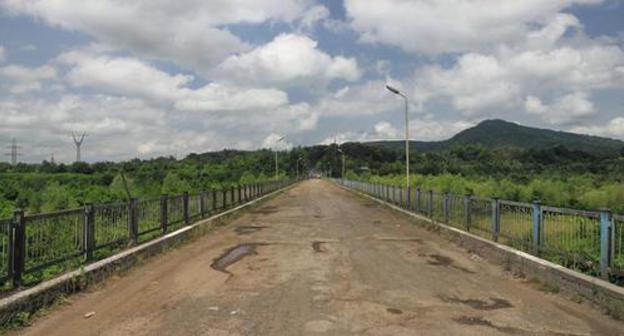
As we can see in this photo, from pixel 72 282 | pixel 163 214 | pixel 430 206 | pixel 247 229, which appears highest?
pixel 163 214

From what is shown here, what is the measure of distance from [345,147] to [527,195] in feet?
338

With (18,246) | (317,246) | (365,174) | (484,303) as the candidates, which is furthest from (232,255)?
(365,174)

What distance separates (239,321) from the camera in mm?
5719

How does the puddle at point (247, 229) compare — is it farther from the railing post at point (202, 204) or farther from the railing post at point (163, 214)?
the railing post at point (163, 214)

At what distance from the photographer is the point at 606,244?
23.1 ft

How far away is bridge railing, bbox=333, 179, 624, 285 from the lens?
7070 mm

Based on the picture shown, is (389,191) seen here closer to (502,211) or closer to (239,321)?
(502,211)

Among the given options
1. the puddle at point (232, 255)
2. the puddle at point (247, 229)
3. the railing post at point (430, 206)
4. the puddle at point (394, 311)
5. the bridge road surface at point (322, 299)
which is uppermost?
the railing post at point (430, 206)

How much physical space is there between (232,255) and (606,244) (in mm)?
6847

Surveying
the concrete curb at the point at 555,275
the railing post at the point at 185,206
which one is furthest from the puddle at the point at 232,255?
the concrete curb at the point at 555,275

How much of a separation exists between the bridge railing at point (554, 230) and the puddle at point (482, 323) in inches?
95.3


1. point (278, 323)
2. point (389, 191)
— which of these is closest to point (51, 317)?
point (278, 323)

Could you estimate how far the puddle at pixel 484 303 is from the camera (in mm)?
6439

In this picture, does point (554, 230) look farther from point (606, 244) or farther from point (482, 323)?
point (482, 323)
